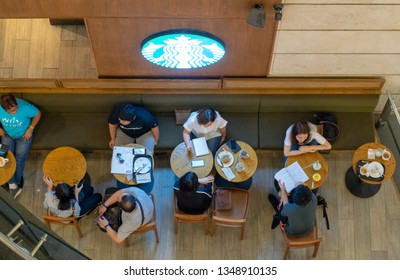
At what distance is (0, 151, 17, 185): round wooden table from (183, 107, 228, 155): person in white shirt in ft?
6.69

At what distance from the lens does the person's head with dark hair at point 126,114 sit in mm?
5266

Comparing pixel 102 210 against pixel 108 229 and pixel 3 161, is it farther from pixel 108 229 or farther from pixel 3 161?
pixel 3 161

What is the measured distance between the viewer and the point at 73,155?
18.2 feet

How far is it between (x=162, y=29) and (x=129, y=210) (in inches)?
75.1

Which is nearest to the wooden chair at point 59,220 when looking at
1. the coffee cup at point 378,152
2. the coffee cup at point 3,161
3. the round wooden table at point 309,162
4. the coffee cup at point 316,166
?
the coffee cup at point 3,161

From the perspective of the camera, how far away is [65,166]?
5.48 metres

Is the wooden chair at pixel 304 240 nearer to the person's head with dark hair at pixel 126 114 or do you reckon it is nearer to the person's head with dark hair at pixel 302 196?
the person's head with dark hair at pixel 302 196

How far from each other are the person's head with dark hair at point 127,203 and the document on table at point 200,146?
1.06m

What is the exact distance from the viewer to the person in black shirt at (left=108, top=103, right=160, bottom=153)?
17.8 ft

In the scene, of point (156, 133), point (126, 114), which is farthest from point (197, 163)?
point (126, 114)

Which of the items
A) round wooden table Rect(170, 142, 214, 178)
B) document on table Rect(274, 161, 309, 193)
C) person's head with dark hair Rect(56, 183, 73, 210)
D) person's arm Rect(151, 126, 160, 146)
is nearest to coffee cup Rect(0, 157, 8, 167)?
person's head with dark hair Rect(56, 183, 73, 210)

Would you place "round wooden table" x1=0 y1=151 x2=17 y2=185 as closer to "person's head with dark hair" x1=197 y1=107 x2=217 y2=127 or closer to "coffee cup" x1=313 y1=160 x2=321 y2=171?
"person's head with dark hair" x1=197 y1=107 x2=217 y2=127

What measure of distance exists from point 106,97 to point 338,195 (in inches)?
126

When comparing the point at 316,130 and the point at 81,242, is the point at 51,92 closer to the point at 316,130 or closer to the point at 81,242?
the point at 81,242
